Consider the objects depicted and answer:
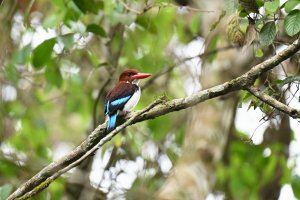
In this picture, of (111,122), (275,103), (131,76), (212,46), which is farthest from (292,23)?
(212,46)

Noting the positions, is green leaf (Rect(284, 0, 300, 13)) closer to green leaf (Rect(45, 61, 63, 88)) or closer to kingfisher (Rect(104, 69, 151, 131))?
kingfisher (Rect(104, 69, 151, 131))

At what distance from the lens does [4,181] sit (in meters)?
5.61

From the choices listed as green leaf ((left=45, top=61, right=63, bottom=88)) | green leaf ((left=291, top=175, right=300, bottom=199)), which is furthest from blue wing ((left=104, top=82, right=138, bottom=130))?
green leaf ((left=291, top=175, right=300, bottom=199))

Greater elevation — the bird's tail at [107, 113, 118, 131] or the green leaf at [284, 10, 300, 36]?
the green leaf at [284, 10, 300, 36]

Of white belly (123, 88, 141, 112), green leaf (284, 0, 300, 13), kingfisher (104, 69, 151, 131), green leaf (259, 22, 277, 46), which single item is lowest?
white belly (123, 88, 141, 112)

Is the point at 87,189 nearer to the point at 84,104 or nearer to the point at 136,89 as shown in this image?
the point at 136,89

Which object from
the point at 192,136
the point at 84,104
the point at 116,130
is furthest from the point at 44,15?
the point at 116,130

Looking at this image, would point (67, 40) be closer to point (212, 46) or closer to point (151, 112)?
point (212, 46)

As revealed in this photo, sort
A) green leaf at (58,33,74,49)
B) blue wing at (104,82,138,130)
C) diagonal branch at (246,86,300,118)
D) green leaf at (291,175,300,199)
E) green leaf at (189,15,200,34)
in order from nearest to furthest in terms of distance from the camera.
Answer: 1. diagonal branch at (246,86,300,118)
2. blue wing at (104,82,138,130)
3. green leaf at (58,33,74,49)
4. green leaf at (291,175,300,199)
5. green leaf at (189,15,200,34)

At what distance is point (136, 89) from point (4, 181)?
1438 millimetres

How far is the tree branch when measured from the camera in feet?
10.6

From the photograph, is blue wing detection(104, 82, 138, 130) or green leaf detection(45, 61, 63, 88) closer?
blue wing detection(104, 82, 138, 130)

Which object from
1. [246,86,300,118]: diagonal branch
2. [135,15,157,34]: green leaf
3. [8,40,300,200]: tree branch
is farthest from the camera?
[135,15,157,34]: green leaf

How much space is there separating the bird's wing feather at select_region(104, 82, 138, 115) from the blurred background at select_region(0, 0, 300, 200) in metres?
0.27
